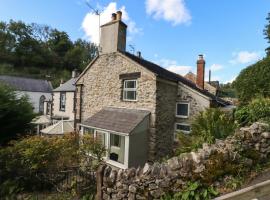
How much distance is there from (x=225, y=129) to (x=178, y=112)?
7864mm

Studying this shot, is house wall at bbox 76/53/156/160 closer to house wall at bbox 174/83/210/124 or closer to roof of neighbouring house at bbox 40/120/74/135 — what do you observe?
roof of neighbouring house at bbox 40/120/74/135

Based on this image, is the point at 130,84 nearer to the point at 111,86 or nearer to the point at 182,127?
the point at 111,86

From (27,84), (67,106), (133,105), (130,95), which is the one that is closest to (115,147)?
(133,105)

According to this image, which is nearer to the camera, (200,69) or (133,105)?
(133,105)

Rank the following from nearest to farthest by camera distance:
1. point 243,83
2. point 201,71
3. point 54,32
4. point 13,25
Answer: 1. point 243,83
2. point 201,71
3. point 13,25
4. point 54,32

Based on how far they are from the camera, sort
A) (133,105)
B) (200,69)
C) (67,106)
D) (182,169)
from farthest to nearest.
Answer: (67,106), (200,69), (133,105), (182,169)

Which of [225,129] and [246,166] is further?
[225,129]

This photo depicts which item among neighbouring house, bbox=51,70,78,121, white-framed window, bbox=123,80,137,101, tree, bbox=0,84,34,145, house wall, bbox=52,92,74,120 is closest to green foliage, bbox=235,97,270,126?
white-framed window, bbox=123,80,137,101

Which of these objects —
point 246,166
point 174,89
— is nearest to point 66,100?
point 174,89

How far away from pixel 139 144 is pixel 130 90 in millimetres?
3962

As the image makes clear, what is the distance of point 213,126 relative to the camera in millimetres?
8492

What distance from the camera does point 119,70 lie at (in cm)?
1645

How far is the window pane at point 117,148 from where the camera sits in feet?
46.0

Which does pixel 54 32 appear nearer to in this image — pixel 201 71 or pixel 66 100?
pixel 66 100
